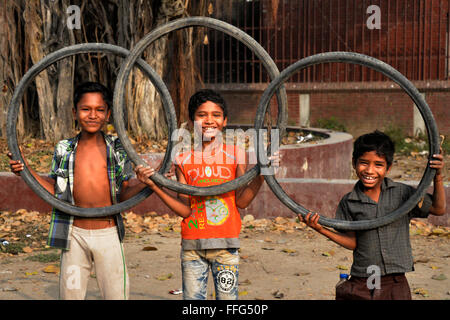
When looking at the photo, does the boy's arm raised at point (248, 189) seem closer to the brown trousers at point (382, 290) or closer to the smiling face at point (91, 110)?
the brown trousers at point (382, 290)

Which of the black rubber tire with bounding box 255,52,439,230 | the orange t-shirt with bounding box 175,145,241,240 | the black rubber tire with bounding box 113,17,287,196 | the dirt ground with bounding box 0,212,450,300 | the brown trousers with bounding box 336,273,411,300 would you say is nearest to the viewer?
the brown trousers with bounding box 336,273,411,300

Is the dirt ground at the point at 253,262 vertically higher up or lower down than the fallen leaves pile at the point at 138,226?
lower down

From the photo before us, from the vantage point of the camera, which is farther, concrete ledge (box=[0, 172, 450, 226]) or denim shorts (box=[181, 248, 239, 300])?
concrete ledge (box=[0, 172, 450, 226])

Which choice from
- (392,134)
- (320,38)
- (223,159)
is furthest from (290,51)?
(223,159)

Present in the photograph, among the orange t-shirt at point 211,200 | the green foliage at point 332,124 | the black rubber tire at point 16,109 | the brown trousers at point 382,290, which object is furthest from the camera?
the green foliage at point 332,124

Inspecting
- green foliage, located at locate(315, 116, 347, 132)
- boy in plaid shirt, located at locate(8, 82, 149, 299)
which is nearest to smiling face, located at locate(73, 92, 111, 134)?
boy in plaid shirt, located at locate(8, 82, 149, 299)

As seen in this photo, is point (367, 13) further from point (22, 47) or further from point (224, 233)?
point (224, 233)

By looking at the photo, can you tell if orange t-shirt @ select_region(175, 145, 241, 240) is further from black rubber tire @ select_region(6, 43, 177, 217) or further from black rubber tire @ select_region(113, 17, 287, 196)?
black rubber tire @ select_region(6, 43, 177, 217)

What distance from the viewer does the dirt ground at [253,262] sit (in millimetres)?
Result: 4852

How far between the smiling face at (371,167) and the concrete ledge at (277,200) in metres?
3.54

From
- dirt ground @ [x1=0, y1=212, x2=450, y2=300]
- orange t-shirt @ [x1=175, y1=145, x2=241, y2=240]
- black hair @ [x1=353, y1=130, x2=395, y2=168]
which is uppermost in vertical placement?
black hair @ [x1=353, y1=130, x2=395, y2=168]

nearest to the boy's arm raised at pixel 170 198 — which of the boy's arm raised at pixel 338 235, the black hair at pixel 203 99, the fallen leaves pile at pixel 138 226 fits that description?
the black hair at pixel 203 99

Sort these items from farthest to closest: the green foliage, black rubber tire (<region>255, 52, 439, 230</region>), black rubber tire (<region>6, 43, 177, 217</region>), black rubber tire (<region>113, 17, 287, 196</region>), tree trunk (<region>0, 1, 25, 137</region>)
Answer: the green foliage < tree trunk (<region>0, 1, 25, 137</region>) < black rubber tire (<region>113, 17, 287, 196</region>) < black rubber tire (<region>6, 43, 177, 217</region>) < black rubber tire (<region>255, 52, 439, 230</region>)

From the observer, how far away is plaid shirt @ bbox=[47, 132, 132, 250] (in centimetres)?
356
